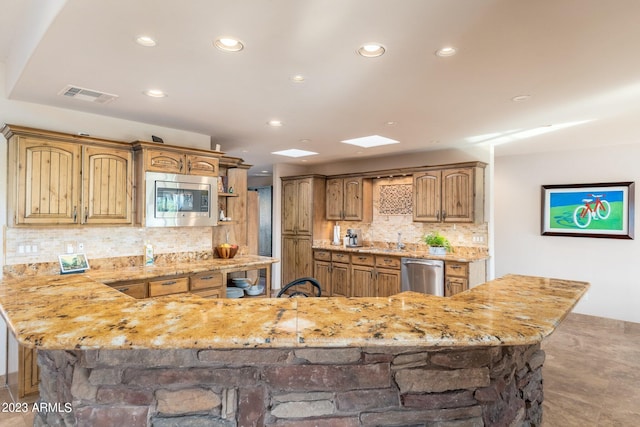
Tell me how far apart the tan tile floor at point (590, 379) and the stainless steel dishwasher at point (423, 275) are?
58.4 inches

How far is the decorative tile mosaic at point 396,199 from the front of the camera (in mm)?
6207

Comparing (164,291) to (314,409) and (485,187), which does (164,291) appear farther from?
(485,187)

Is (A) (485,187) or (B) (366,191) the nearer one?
(A) (485,187)

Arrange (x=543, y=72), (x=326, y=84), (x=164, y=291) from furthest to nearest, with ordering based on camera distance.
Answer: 1. (x=164, y=291)
2. (x=326, y=84)
3. (x=543, y=72)

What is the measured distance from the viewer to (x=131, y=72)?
2.60 meters

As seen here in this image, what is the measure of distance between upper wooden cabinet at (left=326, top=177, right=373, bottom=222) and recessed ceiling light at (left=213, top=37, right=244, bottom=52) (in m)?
4.50

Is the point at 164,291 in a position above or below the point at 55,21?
below

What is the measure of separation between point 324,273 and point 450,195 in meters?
2.66

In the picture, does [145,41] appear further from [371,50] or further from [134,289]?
[134,289]

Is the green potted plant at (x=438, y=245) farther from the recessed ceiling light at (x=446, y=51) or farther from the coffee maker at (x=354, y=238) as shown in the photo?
the recessed ceiling light at (x=446, y=51)

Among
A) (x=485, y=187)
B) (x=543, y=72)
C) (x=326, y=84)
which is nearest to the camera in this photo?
(x=543, y=72)

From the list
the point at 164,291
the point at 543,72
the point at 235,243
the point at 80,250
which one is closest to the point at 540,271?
the point at 543,72

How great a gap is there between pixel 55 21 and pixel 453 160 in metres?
5.19

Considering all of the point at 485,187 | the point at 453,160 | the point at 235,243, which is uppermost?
the point at 453,160
